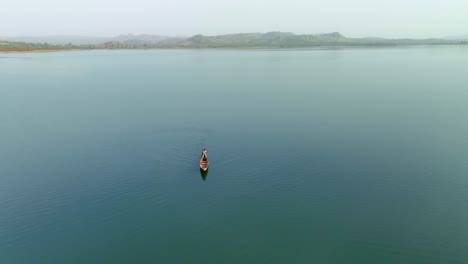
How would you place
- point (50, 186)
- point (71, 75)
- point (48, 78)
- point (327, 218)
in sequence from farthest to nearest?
point (71, 75) < point (48, 78) < point (50, 186) < point (327, 218)

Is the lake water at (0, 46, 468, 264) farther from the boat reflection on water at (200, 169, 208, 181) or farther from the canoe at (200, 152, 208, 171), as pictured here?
the canoe at (200, 152, 208, 171)

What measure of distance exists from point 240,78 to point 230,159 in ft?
155

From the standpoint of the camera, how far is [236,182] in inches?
951

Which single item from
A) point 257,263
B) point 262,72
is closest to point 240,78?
point 262,72

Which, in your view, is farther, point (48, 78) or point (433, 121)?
point (48, 78)

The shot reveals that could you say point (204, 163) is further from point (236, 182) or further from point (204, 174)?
point (236, 182)

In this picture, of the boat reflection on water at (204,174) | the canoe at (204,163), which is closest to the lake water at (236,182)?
the boat reflection on water at (204,174)

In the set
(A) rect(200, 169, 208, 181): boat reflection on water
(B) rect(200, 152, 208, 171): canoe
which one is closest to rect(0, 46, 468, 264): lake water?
(A) rect(200, 169, 208, 181): boat reflection on water

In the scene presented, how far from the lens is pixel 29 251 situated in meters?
17.4

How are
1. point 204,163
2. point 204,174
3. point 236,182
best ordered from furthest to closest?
point 204,163, point 204,174, point 236,182

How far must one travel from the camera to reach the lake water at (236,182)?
58.0 ft

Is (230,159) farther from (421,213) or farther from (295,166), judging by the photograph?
(421,213)

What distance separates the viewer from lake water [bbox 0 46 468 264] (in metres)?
17.7

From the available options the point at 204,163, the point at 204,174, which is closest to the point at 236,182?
the point at 204,174
